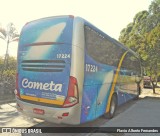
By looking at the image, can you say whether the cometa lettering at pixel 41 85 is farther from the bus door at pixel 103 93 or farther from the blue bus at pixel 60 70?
the bus door at pixel 103 93

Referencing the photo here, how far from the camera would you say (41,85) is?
7.05m

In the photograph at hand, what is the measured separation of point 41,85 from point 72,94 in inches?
40.8

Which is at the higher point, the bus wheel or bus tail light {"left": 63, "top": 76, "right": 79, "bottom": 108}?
bus tail light {"left": 63, "top": 76, "right": 79, "bottom": 108}

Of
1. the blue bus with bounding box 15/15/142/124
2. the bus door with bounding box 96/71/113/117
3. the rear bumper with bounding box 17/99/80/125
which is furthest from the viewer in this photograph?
the bus door with bounding box 96/71/113/117

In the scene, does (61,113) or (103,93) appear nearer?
(61,113)

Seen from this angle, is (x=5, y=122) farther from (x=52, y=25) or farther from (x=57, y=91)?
(x=52, y=25)

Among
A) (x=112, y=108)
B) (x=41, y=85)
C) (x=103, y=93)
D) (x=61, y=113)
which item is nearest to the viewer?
(x=61, y=113)

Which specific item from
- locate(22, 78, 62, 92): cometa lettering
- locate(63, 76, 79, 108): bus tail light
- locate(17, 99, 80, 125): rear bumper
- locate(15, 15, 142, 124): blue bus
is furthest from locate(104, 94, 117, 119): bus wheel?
locate(22, 78, 62, 92): cometa lettering

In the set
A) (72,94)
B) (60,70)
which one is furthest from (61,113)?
(60,70)

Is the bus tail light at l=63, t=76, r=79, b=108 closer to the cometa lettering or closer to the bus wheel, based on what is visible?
the cometa lettering

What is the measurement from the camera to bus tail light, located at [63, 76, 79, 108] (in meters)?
6.61

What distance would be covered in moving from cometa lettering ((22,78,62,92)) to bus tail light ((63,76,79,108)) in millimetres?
313

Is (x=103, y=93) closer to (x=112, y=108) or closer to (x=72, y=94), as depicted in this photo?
(x=112, y=108)

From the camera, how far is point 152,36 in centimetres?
2025
